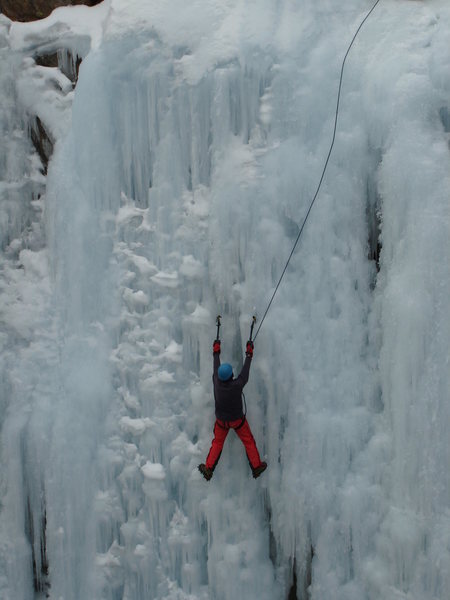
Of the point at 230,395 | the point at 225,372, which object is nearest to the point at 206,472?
the point at 230,395

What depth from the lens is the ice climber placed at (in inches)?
181

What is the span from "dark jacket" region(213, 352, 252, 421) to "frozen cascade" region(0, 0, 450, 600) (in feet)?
1.12

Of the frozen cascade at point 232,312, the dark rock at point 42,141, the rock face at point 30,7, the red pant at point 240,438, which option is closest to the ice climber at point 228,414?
the red pant at point 240,438

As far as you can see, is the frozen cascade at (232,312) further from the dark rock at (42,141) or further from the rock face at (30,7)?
the rock face at (30,7)

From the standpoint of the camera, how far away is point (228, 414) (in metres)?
4.67

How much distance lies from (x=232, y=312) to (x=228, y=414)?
78 centimetres

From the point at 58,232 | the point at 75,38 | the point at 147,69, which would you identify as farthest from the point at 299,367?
the point at 75,38

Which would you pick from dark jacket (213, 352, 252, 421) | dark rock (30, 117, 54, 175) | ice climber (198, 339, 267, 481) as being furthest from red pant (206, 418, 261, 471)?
dark rock (30, 117, 54, 175)

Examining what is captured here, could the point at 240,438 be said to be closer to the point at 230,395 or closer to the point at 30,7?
the point at 230,395

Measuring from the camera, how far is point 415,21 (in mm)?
5000

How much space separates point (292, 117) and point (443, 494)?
9.42ft

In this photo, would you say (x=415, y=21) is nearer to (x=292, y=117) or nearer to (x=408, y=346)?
(x=292, y=117)

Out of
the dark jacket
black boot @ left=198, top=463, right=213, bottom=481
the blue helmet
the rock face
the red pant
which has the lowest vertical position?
black boot @ left=198, top=463, right=213, bottom=481

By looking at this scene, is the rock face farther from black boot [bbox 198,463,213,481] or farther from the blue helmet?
black boot [bbox 198,463,213,481]
